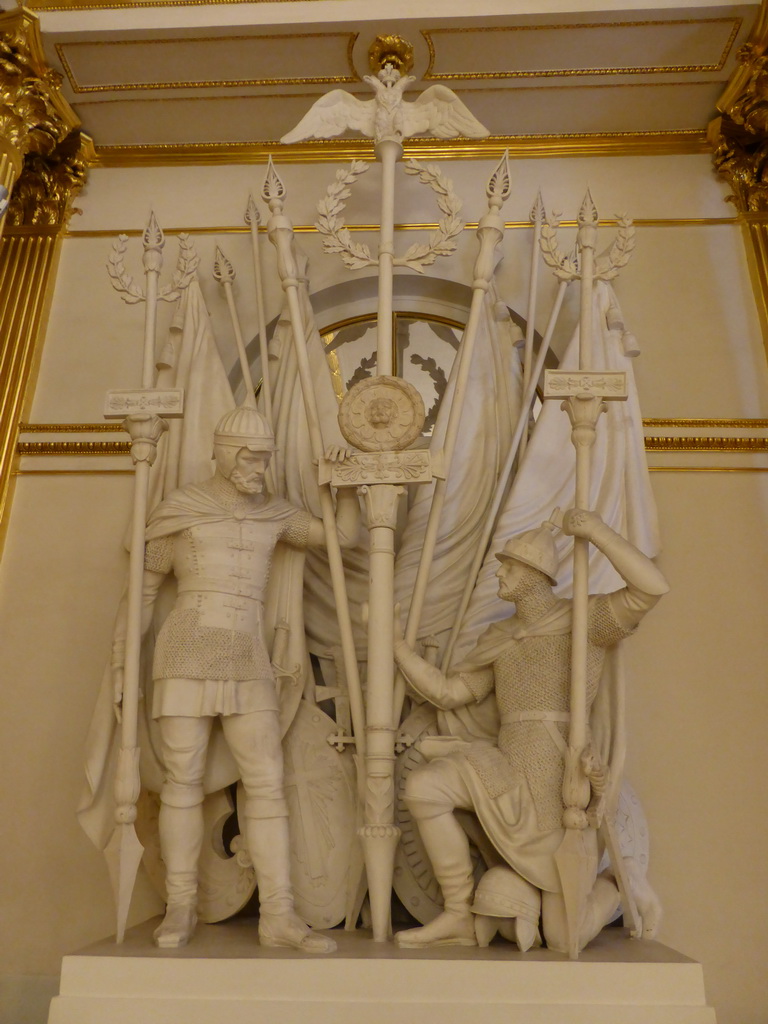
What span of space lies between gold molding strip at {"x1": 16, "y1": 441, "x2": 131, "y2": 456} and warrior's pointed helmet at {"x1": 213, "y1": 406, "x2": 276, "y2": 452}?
119cm

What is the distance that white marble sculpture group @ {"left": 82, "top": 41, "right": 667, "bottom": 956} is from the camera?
3592 mm

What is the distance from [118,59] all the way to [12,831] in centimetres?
353

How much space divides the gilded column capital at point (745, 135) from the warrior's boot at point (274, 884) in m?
3.69

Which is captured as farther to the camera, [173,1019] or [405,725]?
[405,725]

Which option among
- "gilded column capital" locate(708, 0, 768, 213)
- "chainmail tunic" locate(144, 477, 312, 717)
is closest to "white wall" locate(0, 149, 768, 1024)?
"gilded column capital" locate(708, 0, 768, 213)

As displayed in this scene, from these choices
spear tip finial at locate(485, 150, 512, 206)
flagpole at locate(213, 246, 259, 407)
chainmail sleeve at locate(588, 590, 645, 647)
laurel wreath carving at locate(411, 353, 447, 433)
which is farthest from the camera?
laurel wreath carving at locate(411, 353, 447, 433)

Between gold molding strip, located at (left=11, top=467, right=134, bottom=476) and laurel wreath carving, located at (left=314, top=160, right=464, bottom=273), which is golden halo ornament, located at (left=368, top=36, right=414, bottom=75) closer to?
laurel wreath carving, located at (left=314, top=160, right=464, bottom=273)

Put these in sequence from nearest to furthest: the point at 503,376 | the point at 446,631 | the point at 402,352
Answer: the point at 446,631
the point at 503,376
the point at 402,352

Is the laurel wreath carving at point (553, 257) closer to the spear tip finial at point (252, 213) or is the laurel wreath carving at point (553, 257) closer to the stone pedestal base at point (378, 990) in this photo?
the spear tip finial at point (252, 213)

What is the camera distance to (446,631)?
4.49 m

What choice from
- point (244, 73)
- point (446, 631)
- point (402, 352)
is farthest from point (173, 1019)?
point (244, 73)

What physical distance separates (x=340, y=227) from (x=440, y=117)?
60 centimetres

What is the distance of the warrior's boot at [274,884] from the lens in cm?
358

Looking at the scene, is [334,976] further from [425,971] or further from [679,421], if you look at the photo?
[679,421]
